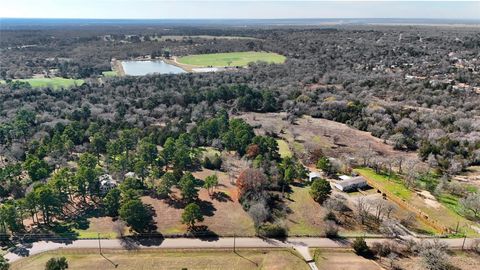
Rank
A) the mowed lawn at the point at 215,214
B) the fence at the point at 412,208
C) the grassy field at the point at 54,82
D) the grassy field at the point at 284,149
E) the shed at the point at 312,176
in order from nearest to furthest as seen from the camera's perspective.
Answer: the mowed lawn at the point at 215,214 → the fence at the point at 412,208 → the shed at the point at 312,176 → the grassy field at the point at 284,149 → the grassy field at the point at 54,82

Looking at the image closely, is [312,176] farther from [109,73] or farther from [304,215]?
[109,73]

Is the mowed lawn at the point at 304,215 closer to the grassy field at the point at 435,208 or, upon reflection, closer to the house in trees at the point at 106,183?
the grassy field at the point at 435,208

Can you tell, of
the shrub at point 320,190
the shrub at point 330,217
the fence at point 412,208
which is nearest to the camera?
the fence at point 412,208

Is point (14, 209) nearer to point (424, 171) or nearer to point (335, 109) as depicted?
point (424, 171)

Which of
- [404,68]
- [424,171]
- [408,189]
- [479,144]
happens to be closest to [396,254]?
[408,189]

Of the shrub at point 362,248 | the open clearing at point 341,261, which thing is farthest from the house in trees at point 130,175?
the shrub at point 362,248

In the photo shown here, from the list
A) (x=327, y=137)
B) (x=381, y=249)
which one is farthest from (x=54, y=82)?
(x=381, y=249)
